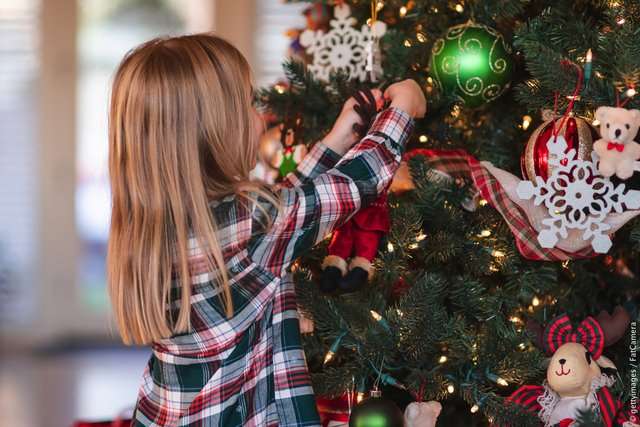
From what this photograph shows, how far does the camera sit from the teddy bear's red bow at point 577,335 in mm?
1093

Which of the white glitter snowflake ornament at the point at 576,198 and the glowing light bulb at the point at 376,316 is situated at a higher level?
the white glitter snowflake ornament at the point at 576,198

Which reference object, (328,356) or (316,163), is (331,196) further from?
(328,356)

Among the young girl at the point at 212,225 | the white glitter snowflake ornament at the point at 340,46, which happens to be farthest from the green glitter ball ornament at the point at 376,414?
the white glitter snowflake ornament at the point at 340,46

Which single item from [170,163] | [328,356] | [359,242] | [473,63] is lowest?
[328,356]

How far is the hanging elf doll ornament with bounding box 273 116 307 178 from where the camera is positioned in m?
1.36

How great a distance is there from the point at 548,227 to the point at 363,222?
0.24 meters

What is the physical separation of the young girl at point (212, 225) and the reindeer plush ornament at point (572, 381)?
299 millimetres

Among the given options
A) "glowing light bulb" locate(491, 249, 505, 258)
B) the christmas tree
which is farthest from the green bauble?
"glowing light bulb" locate(491, 249, 505, 258)

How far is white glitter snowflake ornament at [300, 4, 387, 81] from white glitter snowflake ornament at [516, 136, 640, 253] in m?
0.40

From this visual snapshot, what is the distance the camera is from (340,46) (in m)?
1.35

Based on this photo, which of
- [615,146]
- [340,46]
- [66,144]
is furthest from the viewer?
[66,144]

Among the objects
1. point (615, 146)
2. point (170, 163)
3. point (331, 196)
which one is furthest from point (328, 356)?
point (615, 146)

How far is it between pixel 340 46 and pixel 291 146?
184 mm

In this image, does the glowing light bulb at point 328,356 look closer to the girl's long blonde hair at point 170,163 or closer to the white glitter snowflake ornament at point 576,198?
the girl's long blonde hair at point 170,163
